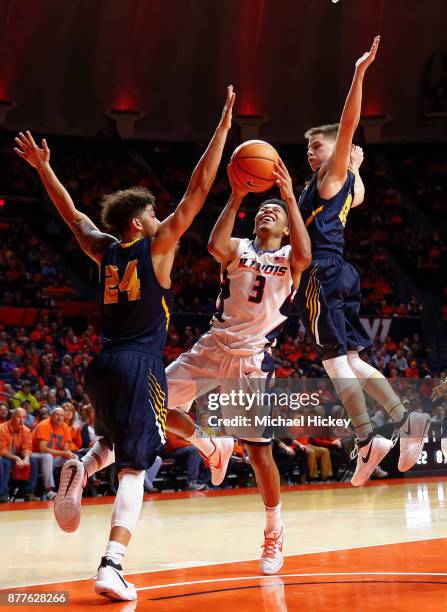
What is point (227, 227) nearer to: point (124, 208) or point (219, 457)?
point (124, 208)

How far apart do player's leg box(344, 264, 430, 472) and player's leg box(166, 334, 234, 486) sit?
1059mm

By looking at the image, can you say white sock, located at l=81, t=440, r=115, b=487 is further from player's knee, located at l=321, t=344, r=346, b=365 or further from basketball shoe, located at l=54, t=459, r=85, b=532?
player's knee, located at l=321, t=344, r=346, b=365

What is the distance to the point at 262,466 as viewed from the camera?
704cm

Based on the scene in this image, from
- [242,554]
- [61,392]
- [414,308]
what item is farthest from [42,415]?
→ [414,308]

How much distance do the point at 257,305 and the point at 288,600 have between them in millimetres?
2106

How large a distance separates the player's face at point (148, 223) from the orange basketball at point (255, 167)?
26.4 inches

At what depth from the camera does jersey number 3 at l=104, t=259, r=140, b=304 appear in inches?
237

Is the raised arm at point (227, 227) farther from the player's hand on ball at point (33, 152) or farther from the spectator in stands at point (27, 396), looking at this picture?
the spectator in stands at point (27, 396)

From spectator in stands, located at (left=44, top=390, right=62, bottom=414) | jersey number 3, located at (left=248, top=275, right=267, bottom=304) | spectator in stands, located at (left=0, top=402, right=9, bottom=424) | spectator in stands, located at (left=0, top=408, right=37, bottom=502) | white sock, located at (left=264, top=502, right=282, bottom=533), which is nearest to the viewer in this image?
jersey number 3, located at (left=248, top=275, right=267, bottom=304)

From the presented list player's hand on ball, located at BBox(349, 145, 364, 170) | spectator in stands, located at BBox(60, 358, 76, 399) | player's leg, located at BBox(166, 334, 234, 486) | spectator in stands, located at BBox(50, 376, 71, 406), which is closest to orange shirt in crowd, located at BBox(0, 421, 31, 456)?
spectator in stands, located at BBox(50, 376, 71, 406)

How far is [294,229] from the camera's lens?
6.55 metres

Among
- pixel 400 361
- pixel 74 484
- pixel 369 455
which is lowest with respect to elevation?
pixel 400 361

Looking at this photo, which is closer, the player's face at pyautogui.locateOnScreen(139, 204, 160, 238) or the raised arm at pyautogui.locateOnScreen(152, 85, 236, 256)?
the raised arm at pyautogui.locateOnScreen(152, 85, 236, 256)

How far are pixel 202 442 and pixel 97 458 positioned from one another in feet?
3.34
